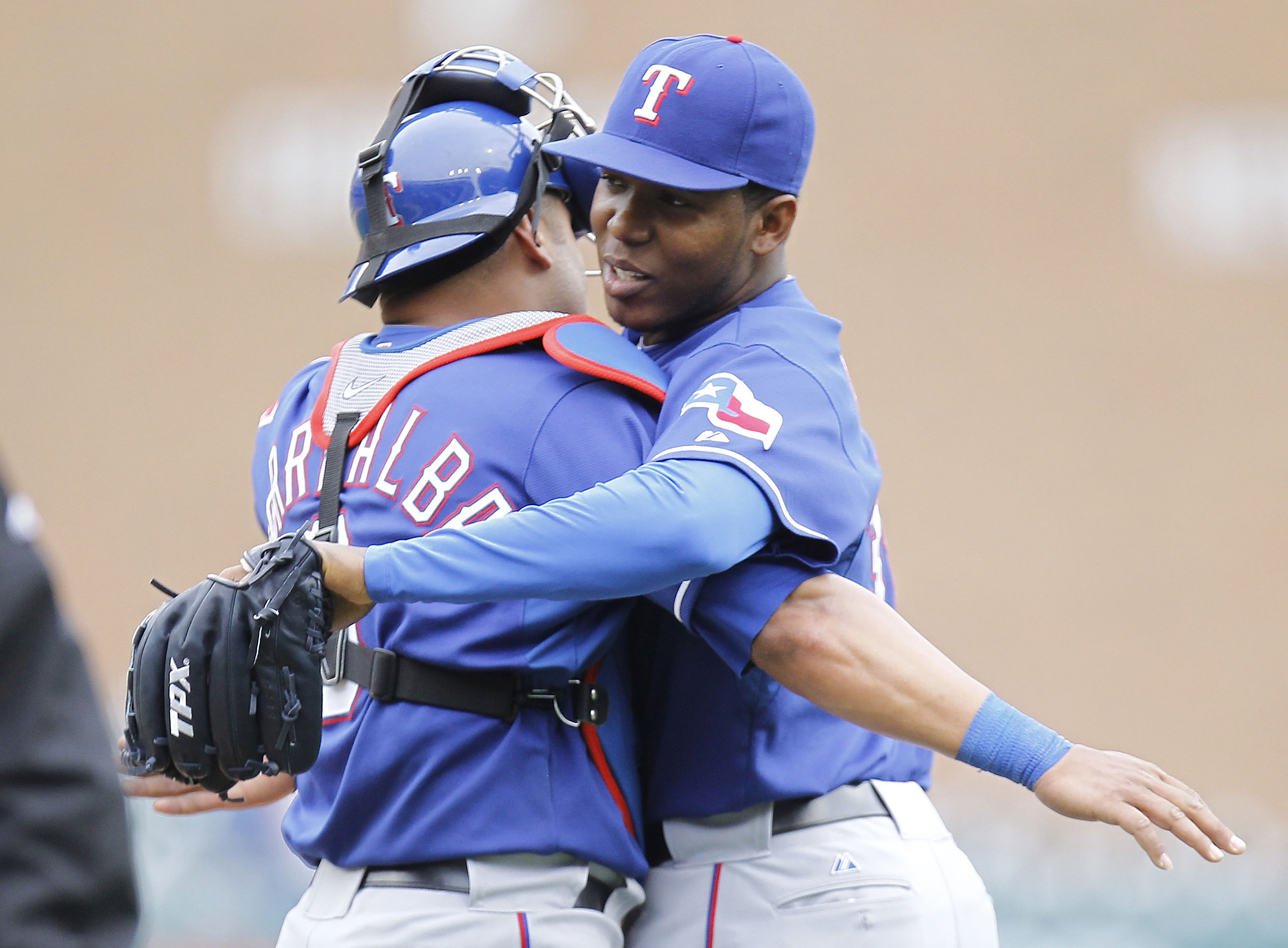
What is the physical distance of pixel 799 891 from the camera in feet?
8.14

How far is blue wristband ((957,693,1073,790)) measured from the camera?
212cm

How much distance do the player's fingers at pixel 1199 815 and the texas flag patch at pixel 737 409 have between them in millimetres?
779

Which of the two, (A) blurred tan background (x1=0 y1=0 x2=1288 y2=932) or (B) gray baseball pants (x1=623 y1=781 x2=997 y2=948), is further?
(A) blurred tan background (x1=0 y1=0 x2=1288 y2=932)

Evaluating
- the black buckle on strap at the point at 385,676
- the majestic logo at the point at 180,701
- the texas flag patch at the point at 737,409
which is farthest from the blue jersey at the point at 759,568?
the majestic logo at the point at 180,701

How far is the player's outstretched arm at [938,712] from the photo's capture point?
200cm

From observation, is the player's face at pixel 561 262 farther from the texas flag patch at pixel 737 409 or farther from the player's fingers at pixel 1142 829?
the player's fingers at pixel 1142 829

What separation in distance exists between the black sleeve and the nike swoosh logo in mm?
1401

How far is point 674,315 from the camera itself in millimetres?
2699

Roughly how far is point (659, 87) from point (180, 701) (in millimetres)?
1415

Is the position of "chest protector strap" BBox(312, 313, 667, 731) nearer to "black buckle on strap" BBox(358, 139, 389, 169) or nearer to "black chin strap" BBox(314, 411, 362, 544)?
"black chin strap" BBox(314, 411, 362, 544)

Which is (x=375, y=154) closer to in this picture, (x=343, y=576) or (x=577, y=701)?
(x=343, y=576)

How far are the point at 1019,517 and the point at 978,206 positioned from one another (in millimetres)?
2910

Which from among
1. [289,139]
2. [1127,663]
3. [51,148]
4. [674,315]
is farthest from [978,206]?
[674,315]

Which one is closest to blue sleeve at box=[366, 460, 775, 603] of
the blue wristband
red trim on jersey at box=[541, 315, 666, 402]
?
red trim on jersey at box=[541, 315, 666, 402]
